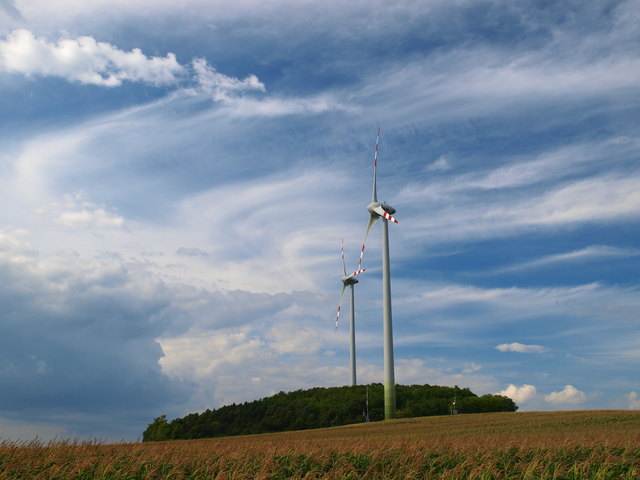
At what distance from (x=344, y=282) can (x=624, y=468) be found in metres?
97.2

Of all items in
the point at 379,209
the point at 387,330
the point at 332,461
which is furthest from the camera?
the point at 379,209

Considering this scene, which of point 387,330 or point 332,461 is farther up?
point 387,330

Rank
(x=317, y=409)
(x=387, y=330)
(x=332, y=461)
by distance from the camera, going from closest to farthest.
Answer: (x=332, y=461), (x=387, y=330), (x=317, y=409)

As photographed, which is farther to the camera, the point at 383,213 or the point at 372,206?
the point at 372,206

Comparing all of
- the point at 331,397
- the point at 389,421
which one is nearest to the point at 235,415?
the point at 331,397

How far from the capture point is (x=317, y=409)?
383 feet

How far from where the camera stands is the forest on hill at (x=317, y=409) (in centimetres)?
10844

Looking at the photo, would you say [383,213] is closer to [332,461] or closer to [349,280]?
[349,280]

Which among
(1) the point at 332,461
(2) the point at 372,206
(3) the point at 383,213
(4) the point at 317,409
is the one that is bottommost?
(1) the point at 332,461

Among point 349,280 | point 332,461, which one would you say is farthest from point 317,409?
point 332,461

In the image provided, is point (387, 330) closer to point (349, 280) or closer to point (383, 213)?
point (383, 213)

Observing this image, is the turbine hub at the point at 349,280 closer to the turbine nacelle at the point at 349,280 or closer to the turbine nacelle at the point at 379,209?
the turbine nacelle at the point at 349,280

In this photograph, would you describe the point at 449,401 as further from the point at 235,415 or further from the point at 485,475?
the point at 485,475

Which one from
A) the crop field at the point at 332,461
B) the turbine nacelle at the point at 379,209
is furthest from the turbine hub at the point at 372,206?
the crop field at the point at 332,461
